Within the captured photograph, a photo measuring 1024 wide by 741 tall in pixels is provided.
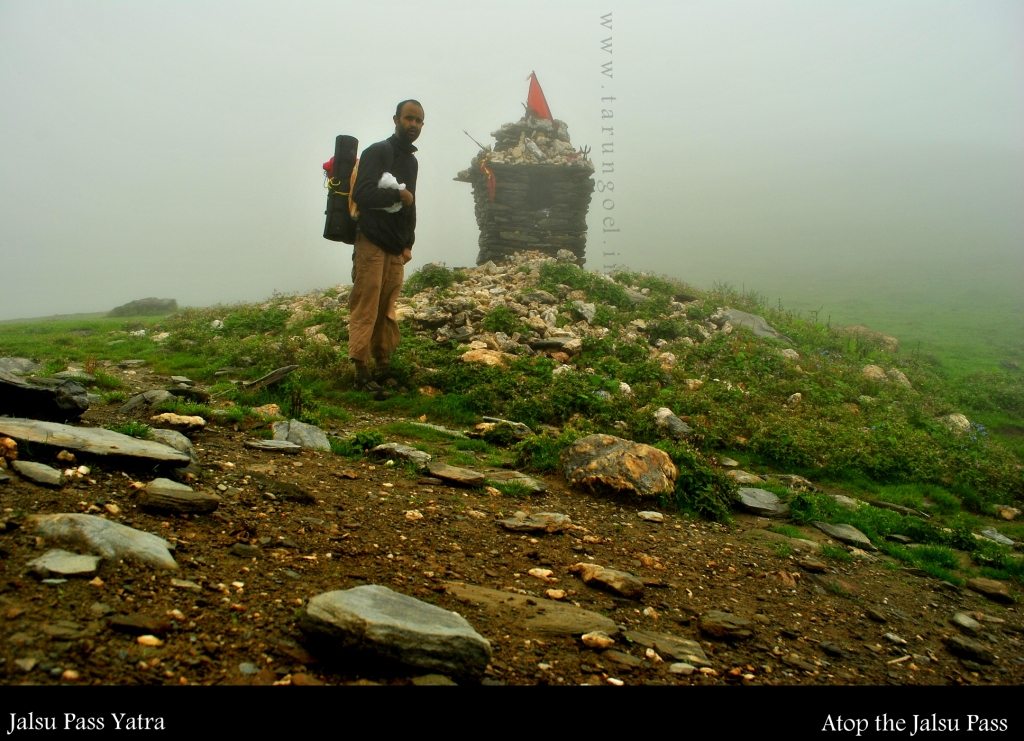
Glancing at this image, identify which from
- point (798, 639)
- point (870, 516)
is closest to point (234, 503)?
point (798, 639)

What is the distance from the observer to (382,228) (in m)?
6.77

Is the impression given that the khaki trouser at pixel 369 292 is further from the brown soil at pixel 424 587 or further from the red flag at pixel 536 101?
the red flag at pixel 536 101

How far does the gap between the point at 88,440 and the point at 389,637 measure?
2.32 metres

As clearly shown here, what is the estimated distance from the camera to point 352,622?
204 cm

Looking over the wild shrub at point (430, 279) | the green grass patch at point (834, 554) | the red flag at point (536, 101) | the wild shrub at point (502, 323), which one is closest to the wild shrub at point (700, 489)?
the green grass patch at point (834, 554)

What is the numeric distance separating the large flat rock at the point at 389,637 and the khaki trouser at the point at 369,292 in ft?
16.5

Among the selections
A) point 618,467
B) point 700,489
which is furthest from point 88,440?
point 700,489

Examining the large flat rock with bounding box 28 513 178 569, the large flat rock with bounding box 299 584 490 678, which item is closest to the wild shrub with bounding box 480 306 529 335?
the large flat rock with bounding box 28 513 178 569

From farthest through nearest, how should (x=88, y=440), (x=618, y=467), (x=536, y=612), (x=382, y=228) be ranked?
(x=382, y=228) < (x=618, y=467) < (x=88, y=440) < (x=536, y=612)

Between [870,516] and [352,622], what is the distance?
16.7 feet

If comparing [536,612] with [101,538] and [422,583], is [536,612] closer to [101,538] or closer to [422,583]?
[422,583]

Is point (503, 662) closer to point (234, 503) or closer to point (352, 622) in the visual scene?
point (352, 622)

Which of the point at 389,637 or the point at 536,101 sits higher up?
the point at 536,101

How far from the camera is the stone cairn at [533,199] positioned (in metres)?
18.3
